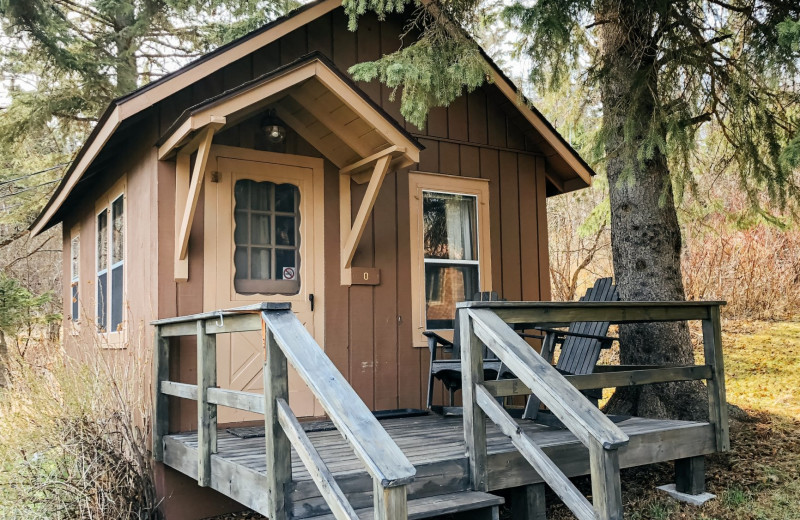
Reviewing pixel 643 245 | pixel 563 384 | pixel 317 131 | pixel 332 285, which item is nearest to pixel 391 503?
pixel 563 384

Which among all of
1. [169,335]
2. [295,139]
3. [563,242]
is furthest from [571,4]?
[563,242]

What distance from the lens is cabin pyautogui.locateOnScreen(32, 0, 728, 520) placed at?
10.7 feet

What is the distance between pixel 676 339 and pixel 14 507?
5036mm

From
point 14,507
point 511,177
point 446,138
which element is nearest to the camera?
point 14,507

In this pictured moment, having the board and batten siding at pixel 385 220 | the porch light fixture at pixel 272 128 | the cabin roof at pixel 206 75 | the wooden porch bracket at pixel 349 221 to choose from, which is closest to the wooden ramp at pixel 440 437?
the board and batten siding at pixel 385 220

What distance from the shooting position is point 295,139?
5.67 metres

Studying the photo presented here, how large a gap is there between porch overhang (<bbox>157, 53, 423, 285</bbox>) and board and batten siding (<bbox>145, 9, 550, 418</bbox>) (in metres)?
0.09

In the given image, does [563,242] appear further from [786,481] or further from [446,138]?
[786,481]

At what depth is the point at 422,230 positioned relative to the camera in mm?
6258

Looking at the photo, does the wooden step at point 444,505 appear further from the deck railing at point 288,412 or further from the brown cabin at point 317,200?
the brown cabin at point 317,200

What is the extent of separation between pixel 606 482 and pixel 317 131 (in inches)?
146

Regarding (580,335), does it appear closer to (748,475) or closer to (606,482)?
(748,475)

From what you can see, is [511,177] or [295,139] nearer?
[295,139]

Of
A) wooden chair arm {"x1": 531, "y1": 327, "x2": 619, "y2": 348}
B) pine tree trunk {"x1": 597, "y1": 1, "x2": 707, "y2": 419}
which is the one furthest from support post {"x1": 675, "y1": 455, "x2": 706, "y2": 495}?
pine tree trunk {"x1": 597, "y1": 1, "x2": 707, "y2": 419}
